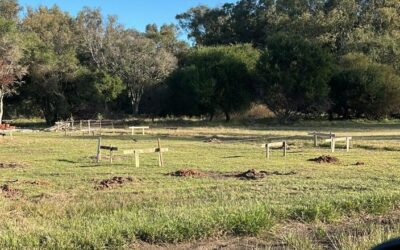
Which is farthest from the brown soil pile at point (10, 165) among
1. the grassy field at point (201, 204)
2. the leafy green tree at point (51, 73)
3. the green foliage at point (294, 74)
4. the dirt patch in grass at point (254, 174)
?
the green foliage at point (294, 74)

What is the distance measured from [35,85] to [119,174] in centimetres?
4253

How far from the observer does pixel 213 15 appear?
8775 centimetres

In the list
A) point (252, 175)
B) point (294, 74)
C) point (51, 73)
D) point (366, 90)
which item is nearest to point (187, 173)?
point (252, 175)

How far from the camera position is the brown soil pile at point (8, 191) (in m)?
12.4

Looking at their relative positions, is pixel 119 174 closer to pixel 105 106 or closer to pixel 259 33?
pixel 105 106

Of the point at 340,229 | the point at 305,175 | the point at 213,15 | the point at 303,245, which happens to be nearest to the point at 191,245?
the point at 303,245

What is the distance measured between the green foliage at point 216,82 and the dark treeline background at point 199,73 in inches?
4.5

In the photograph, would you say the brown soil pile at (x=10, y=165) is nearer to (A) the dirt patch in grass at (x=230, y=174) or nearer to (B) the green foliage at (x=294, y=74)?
(A) the dirt patch in grass at (x=230, y=174)

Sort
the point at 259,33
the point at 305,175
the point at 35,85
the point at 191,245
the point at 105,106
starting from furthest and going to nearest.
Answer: the point at 259,33 → the point at 105,106 → the point at 35,85 → the point at 305,175 → the point at 191,245

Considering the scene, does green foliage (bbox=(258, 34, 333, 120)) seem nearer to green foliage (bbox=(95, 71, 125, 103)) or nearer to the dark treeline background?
the dark treeline background

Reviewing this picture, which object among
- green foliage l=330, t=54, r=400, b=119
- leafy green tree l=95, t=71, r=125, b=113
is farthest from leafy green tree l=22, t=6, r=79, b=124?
green foliage l=330, t=54, r=400, b=119

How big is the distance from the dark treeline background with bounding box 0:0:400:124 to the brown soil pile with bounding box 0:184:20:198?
3718 centimetres

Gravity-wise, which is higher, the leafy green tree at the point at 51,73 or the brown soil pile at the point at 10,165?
the leafy green tree at the point at 51,73

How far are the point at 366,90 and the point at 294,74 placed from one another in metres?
8.16
